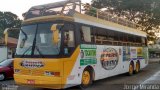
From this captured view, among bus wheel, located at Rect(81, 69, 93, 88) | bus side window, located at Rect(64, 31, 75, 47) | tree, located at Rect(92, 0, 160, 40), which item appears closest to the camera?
bus side window, located at Rect(64, 31, 75, 47)

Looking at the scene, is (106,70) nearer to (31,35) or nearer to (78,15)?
(78,15)

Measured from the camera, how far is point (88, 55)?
13.7 metres

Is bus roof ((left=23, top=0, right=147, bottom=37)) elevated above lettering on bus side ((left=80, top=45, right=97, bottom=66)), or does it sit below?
above

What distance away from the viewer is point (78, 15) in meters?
13.1

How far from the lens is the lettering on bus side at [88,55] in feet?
42.8

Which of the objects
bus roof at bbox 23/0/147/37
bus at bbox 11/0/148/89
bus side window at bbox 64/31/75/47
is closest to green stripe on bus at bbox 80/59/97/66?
bus at bbox 11/0/148/89

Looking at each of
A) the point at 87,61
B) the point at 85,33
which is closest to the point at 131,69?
the point at 87,61

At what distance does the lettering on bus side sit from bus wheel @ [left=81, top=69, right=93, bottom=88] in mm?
407

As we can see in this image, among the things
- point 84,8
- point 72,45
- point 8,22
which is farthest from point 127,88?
point 8,22

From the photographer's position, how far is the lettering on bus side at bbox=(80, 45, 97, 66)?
1305 centimetres

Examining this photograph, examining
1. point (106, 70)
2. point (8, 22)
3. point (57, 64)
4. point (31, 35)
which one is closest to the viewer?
point (57, 64)

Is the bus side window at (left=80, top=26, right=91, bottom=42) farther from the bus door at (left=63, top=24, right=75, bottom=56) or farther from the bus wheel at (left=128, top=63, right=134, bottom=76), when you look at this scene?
the bus wheel at (left=128, top=63, right=134, bottom=76)

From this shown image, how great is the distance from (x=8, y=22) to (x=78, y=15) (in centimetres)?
7402

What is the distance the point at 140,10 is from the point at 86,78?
86.4 ft
